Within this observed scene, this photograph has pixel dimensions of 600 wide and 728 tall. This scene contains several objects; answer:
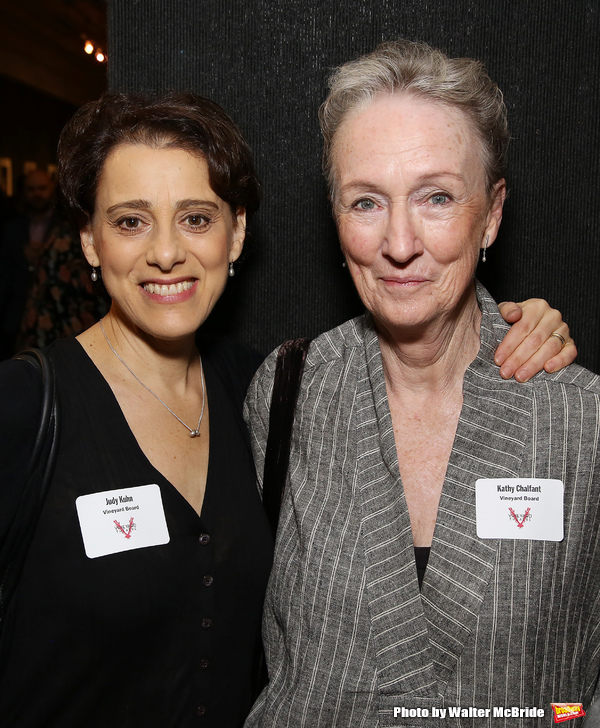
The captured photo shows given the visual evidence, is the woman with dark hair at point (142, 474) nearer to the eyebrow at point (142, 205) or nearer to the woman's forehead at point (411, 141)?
the eyebrow at point (142, 205)

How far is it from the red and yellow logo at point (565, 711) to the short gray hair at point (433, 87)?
3.83 ft

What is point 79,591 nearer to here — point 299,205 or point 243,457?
point 243,457

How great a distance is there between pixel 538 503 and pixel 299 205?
4.27ft

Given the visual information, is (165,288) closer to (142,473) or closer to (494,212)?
(142,473)

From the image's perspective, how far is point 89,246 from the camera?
177 cm

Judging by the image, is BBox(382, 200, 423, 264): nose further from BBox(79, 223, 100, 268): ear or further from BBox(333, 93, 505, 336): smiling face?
BBox(79, 223, 100, 268): ear

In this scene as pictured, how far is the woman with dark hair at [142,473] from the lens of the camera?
1467 mm

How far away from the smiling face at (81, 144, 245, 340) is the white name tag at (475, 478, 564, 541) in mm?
877

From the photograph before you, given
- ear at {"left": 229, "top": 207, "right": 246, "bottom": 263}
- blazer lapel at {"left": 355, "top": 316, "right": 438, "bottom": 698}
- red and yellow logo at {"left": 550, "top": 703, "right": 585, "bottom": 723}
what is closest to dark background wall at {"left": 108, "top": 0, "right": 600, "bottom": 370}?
ear at {"left": 229, "top": 207, "right": 246, "bottom": 263}

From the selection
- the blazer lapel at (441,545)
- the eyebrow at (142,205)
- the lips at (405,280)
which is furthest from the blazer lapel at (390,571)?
the eyebrow at (142,205)

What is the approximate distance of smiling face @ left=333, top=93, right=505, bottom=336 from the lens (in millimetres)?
1389

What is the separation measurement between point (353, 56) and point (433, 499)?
146cm

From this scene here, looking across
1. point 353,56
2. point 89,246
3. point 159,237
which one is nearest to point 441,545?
point 159,237

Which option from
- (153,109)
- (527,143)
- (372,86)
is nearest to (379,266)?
(372,86)
